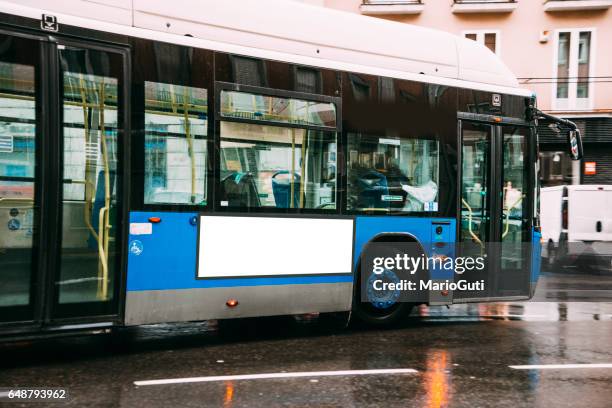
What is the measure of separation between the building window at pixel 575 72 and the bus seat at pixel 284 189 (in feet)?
56.4

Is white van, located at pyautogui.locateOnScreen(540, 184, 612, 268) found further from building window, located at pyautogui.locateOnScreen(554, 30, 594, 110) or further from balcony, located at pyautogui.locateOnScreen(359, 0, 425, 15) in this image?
balcony, located at pyautogui.locateOnScreen(359, 0, 425, 15)

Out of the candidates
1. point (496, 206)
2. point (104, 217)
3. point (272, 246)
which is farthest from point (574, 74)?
point (104, 217)

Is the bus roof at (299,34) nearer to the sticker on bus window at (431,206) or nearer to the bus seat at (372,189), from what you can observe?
the bus seat at (372,189)

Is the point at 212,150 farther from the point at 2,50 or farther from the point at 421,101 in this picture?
the point at 421,101

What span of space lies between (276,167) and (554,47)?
17.9 meters

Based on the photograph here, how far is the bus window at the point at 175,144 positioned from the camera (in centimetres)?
686

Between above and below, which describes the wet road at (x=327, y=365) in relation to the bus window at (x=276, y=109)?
below

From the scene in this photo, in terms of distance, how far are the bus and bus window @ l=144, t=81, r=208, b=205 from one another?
0.6 inches

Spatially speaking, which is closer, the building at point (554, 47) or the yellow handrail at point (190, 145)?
the yellow handrail at point (190, 145)

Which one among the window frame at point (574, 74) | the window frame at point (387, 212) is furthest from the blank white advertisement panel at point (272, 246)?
the window frame at point (574, 74)

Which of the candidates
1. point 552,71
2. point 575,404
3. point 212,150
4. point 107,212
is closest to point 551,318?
point 575,404

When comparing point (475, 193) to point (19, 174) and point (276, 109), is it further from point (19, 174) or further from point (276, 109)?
point (19, 174)

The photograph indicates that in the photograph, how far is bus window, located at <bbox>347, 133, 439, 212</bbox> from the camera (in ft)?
27.0

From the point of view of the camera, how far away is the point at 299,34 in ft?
25.9
